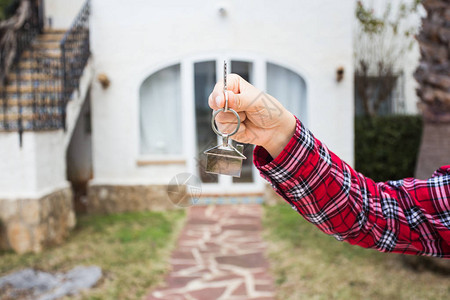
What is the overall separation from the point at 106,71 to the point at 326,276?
15.9 ft

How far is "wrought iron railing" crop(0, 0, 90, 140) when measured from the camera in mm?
5152

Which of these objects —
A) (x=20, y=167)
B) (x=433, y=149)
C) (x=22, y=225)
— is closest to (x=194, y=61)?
(x=20, y=167)

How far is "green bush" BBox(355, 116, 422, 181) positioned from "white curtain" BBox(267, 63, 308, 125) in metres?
1.58

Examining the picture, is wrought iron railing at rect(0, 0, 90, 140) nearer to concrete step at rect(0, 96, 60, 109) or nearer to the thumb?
concrete step at rect(0, 96, 60, 109)

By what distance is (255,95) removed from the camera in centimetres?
97

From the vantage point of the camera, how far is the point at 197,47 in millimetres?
6996

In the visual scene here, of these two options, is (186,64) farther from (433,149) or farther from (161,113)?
(433,149)

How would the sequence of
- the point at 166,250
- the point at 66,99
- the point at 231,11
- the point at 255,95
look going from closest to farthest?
the point at 255,95 < the point at 166,250 < the point at 66,99 < the point at 231,11

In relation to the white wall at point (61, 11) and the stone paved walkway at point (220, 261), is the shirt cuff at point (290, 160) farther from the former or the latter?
the white wall at point (61, 11)

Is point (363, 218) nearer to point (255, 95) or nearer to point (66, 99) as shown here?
point (255, 95)

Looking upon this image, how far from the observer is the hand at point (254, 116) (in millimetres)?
968

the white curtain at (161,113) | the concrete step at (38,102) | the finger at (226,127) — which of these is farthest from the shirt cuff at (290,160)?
the white curtain at (161,113)

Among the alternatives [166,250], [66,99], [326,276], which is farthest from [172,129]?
[326,276]

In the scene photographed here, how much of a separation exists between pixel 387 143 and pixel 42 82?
623 cm
